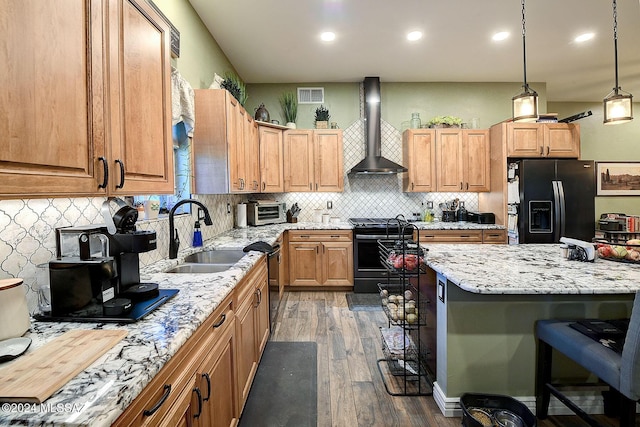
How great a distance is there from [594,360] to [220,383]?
5.60ft

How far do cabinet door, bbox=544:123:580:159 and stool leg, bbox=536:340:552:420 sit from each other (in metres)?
3.40

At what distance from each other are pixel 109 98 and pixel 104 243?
0.54 meters

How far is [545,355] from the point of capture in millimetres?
1859

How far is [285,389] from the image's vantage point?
233 cm

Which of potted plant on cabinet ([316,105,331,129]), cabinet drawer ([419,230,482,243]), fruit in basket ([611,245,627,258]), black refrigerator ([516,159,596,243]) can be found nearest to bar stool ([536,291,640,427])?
fruit in basket ([611,245,627,258])

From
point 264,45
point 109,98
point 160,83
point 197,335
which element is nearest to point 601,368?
point 197,335

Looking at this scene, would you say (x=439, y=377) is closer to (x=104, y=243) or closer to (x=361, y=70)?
(x=104, y=243)

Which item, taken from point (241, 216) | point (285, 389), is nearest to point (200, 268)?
point (285, 389)

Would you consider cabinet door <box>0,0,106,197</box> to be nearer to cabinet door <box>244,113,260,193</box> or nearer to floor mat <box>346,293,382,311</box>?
cabinet door <box>244,113,260,193</box>

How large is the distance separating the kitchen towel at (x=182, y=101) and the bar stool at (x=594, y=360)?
2.76 meters

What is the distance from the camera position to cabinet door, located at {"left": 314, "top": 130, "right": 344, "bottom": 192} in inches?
188

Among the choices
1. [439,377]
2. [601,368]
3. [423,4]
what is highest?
[423,4]

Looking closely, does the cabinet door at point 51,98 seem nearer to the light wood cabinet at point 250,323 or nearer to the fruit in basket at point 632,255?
the light wood cabinet at point 250,323

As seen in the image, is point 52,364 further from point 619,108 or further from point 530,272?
point 619,108
